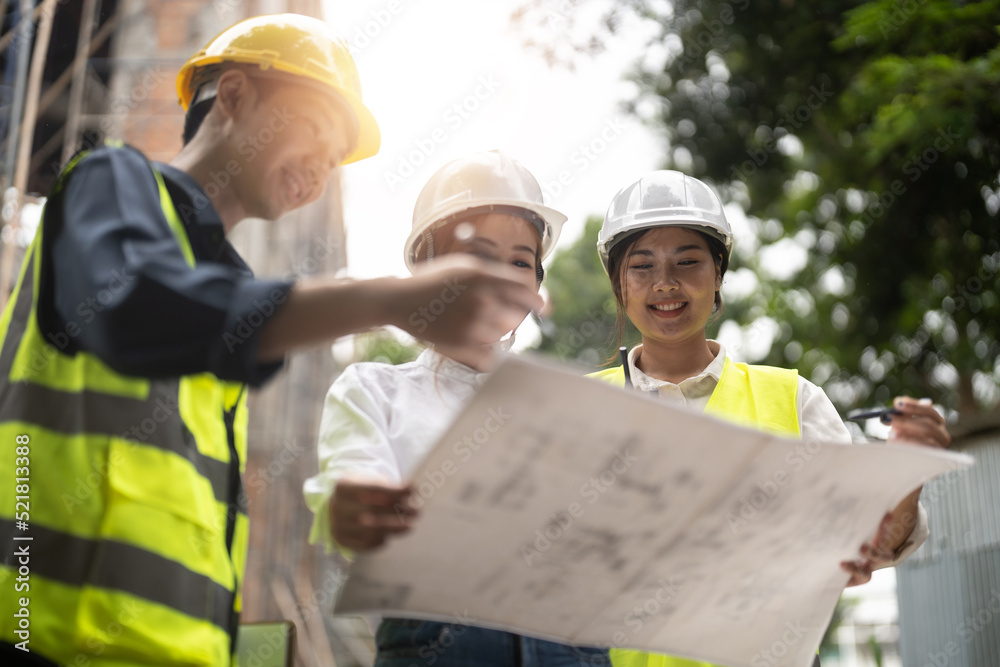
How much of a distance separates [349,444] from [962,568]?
23.9ft

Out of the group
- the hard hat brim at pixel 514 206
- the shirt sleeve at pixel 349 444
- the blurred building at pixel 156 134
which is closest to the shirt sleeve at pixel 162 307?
the shirt sleeve at pixel 349 444

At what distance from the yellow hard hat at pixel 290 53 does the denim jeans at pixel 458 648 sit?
3.24ft

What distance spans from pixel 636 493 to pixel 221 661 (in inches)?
25.4

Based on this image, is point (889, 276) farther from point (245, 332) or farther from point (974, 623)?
point (245, 332)

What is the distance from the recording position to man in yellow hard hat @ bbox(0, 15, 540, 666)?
3.31 feet

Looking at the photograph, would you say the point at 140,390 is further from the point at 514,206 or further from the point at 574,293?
the point at 574,293

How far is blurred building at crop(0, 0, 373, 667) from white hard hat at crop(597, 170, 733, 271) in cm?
295

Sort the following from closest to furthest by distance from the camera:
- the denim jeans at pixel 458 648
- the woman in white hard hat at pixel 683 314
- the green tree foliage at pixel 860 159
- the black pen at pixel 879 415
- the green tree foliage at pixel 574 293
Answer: the denim jeans at pixel 458 648, the black pen at pixel 879 415, the woman in white hard hat at pixel 683 314, the green tree foliage at pixel 860 159, the green tree foliage at pixel 574 293

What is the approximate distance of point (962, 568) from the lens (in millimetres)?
7160

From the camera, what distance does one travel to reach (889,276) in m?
8.07

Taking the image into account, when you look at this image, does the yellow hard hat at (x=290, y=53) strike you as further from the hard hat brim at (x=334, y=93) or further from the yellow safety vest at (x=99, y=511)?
the yellow safety vest at (x=99, y=511)

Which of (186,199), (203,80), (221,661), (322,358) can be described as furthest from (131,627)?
(322,358)

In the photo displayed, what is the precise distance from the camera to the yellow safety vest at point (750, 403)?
81.7 inches

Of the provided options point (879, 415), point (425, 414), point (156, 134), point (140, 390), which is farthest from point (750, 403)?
point (156, 134)
